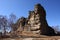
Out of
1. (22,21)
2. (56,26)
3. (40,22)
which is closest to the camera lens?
(40,22)

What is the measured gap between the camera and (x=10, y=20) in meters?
60.9

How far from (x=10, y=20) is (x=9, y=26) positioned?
3.01 meters

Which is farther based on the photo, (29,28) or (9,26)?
(9,26)

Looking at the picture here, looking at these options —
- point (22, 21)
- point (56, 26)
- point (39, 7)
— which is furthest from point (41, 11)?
point (56, 26)

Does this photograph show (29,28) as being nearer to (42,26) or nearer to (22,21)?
(42,26)

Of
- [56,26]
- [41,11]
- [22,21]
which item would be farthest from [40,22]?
[56,26]

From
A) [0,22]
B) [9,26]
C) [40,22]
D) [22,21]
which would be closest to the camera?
[40,22]

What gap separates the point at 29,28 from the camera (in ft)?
118

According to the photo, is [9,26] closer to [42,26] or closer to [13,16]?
[13,16]

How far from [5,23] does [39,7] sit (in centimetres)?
2575

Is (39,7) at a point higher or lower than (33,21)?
higher

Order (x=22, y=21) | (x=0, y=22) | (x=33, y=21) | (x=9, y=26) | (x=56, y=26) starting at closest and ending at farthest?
(x=33, y=21), (x=22, y=21), (x=0, y=22), (x=9, y=26), (x=56, y=26)

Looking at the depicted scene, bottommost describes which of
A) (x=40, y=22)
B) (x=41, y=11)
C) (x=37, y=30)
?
(x=37, y=30)

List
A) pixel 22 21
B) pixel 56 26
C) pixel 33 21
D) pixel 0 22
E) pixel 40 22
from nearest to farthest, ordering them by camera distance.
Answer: pixel 40 22 < pixel 33 21 < pixel 22 21 < pixel 0 22 < pixel 56 26
